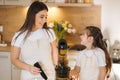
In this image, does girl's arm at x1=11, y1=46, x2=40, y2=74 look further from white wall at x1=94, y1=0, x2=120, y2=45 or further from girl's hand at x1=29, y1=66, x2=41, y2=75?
white wall at x1=94, y1=0, x2=120, y2=45

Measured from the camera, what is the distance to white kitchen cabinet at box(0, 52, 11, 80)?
11.5ft

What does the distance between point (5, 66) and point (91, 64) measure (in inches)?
75.8

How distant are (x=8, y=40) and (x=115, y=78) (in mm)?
1811

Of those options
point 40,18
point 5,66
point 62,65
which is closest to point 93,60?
point 62,65

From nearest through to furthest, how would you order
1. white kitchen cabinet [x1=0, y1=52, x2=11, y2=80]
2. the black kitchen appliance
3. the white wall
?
the black kitchen appliance
white kitchen cabinet [x1=0, y1=52, x2=11, y2=80]
the white wall

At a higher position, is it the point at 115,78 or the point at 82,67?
the point at 82,67

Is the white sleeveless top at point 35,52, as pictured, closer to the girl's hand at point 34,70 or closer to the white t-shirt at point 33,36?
the white t-shirt at point 33,36

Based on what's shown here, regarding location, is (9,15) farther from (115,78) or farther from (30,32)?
(30,32)

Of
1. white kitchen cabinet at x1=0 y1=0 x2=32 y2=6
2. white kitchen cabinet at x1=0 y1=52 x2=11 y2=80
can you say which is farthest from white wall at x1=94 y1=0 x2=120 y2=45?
white kitchen cabinet at x1=0 y1=52 x2=11 y2=80

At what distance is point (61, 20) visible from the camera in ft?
12.7

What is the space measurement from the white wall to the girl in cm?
179

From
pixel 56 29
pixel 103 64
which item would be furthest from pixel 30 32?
pixel 56 29

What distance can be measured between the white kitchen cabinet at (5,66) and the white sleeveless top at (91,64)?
177 cm

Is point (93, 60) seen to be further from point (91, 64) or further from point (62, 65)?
point (62, 65)
